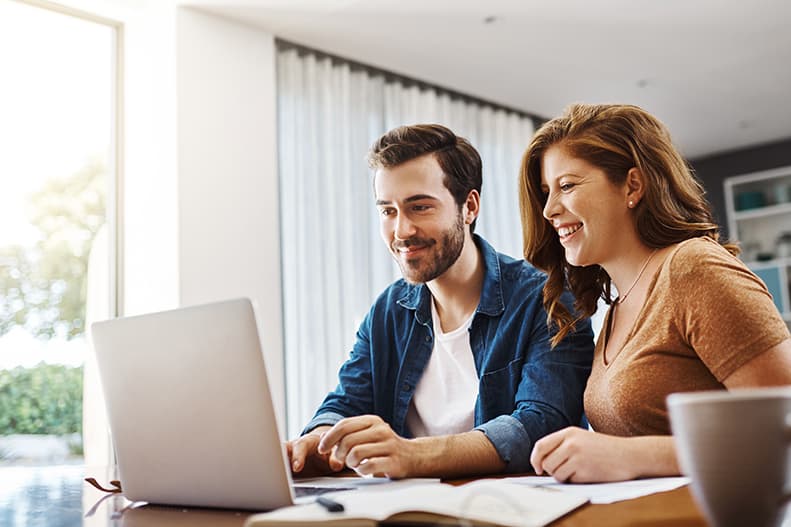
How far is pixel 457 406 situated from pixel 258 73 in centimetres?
266

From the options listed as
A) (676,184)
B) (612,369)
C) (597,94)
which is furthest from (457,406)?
(597,94)

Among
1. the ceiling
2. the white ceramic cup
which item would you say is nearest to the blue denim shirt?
the white ceramic cup

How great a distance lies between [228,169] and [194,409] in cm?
289

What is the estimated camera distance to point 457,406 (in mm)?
1732

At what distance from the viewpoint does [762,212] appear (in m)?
6.44

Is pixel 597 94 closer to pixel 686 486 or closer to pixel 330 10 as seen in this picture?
pixel 330 10

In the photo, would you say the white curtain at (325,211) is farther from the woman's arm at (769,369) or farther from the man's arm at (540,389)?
the woman's arm at (769,369)

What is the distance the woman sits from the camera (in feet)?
3.67

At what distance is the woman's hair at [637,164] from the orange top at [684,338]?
0.09 m

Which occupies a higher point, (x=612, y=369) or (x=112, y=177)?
(x=112, y=177)

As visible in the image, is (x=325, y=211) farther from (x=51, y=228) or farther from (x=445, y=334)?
(x=445, y=334)

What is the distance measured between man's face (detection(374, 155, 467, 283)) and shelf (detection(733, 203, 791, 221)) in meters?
5.26

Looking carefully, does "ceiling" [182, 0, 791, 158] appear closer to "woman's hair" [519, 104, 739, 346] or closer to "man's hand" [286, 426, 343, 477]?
"woman's hair" [519, 104, 739, 346]

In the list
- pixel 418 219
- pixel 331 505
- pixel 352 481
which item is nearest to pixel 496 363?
pixel 418 219
